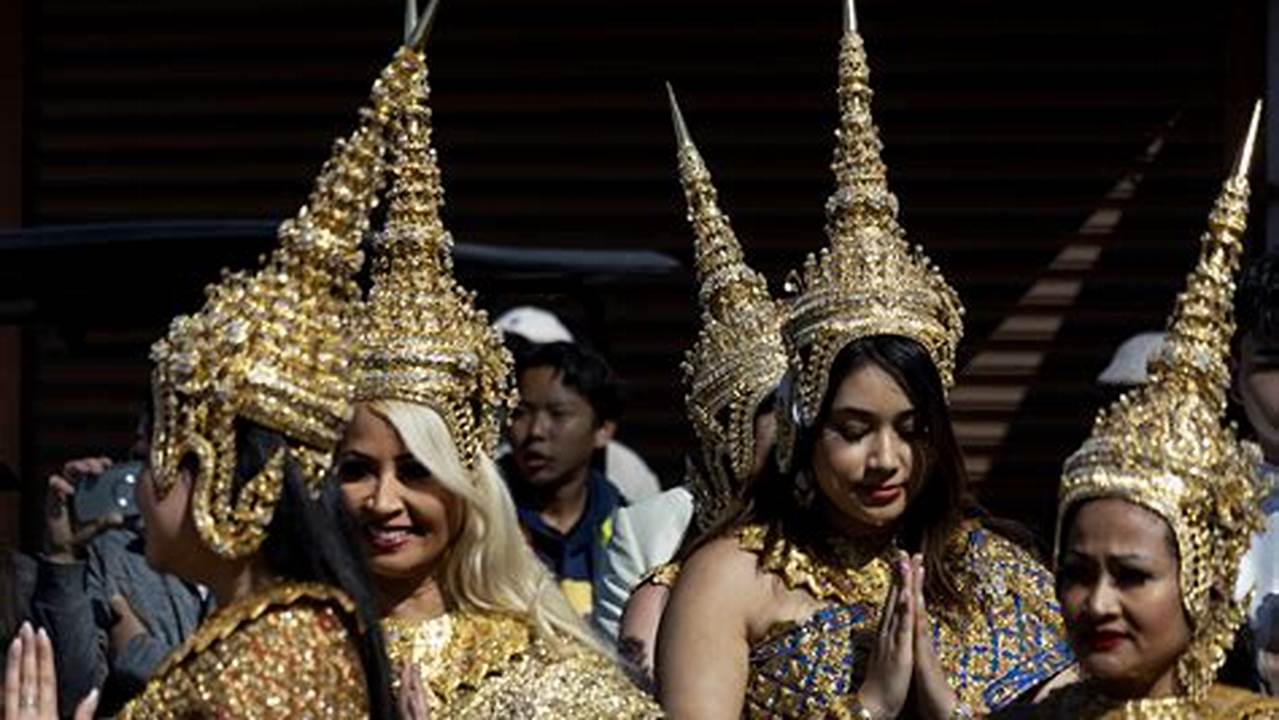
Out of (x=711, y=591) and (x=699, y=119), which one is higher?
(x=699, y=119)

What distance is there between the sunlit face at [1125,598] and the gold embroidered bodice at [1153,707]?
0.05 metres

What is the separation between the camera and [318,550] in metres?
4.86

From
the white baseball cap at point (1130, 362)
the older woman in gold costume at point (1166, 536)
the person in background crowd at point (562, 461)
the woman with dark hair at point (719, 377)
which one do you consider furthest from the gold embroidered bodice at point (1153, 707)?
the white baseball cap at point (1130, 362)

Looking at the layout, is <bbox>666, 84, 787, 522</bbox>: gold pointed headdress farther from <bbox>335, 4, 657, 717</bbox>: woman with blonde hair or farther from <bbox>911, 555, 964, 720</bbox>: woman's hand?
<bbox>911, 555, 964, 720</bbox>: woman's hand

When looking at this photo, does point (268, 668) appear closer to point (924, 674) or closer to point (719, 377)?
point (924, 674)

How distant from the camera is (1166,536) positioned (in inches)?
203

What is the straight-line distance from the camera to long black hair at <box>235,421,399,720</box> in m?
4.79

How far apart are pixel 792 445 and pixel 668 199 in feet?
13.8

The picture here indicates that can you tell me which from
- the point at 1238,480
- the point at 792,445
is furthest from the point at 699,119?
the point at 1238,480

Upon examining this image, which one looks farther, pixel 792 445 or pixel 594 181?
pixel 594 181

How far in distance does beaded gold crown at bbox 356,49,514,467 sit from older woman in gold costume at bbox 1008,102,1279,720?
1.10 m

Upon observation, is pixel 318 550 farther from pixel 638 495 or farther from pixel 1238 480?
pixel 638 495

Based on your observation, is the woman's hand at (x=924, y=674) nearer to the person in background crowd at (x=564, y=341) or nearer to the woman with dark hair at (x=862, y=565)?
the woman with dark hair at (x=862, y=565)

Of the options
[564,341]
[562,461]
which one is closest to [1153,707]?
[562,461]
